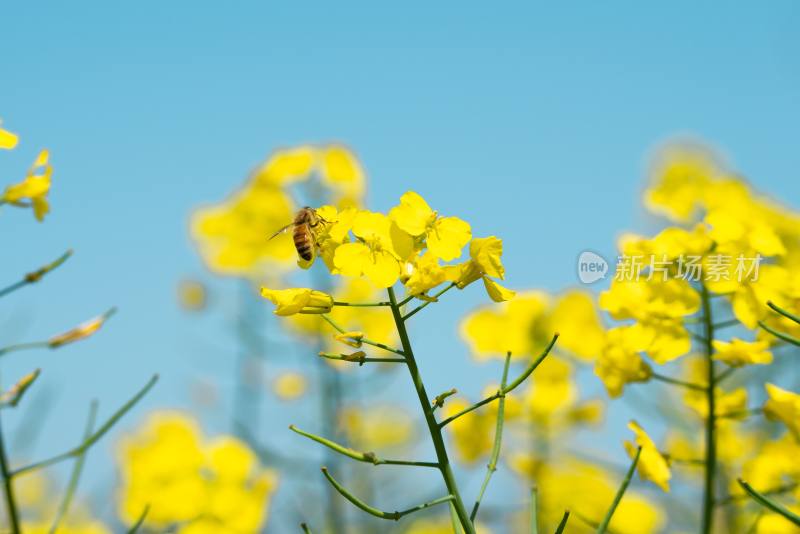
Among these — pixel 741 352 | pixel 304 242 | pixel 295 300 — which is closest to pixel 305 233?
pixel 304 242

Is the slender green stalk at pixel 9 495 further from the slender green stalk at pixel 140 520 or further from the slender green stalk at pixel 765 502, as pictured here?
the slender green stalk at pixel 765 502

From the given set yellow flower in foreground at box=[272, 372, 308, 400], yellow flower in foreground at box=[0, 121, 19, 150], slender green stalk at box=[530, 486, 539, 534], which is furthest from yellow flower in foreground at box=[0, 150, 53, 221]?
yellow flower in foreground at box=[272, 372, 308, 400]

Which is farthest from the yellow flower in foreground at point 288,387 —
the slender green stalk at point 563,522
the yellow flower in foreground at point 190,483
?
the slender green stalk at point 563,522

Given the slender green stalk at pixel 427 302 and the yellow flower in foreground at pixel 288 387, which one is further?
the yellow flower in foreground at pixel 288 387

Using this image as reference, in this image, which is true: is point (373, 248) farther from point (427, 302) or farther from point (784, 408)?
point (784, 408)

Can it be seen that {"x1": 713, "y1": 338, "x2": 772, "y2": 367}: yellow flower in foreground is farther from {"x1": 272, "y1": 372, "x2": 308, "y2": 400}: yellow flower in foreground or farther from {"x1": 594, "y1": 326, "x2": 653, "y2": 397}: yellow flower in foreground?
{"x1": 272, "y1": 372, "x2": 308, "y2": 400}: yellow flower in foreground

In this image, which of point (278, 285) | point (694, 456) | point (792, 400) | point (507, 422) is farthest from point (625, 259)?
point (278, 285)

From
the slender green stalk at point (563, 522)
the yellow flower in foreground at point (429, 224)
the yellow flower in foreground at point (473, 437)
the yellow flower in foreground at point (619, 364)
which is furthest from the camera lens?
the yellow flower in foreground at point (473, 437)

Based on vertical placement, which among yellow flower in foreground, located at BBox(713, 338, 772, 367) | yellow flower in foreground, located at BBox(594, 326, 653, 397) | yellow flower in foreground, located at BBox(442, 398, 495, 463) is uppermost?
yellow flower in foreground, located at BBox(442, 398, 495, 463)
